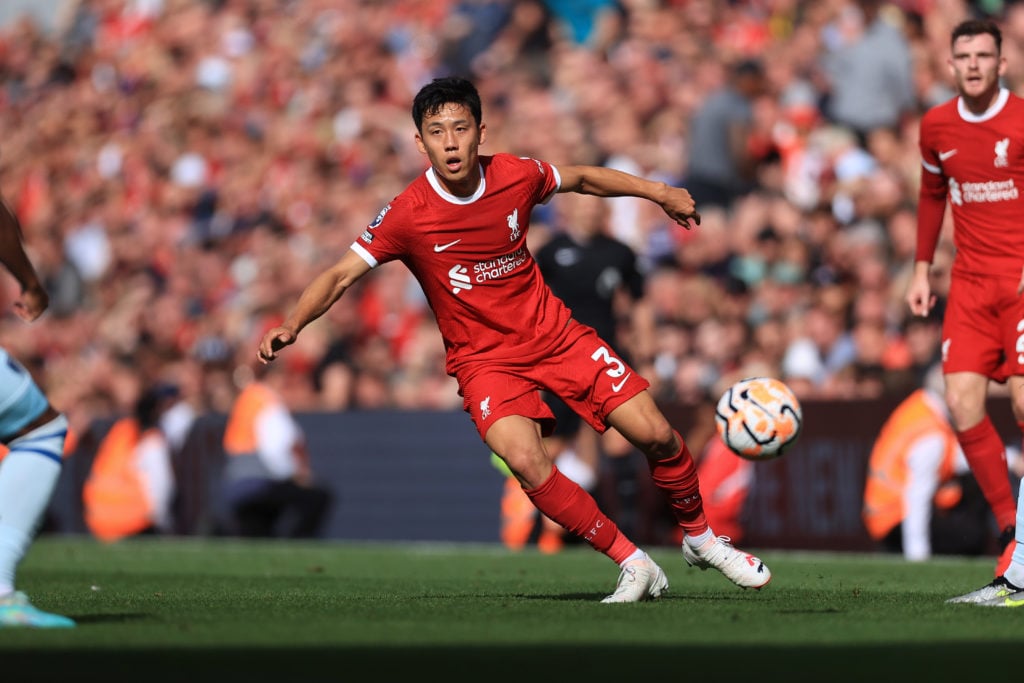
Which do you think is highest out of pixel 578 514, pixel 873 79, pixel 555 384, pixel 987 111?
pixel 873 79

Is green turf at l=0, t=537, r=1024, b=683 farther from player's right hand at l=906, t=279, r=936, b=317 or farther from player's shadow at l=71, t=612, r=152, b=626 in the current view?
player's right hand at l=906, t=279, r=936, b=317

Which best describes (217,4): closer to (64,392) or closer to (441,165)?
(64,392)

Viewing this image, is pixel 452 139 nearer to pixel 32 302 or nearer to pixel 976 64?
pixel 32 302

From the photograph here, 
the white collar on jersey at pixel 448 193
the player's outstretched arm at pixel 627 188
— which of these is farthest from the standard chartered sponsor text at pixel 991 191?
the white collar on jersey at pixel 448 193

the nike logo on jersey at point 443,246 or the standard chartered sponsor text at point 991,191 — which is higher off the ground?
the standard chartered sponsor text at point 991,191

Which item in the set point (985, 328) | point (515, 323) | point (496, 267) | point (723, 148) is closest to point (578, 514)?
point (515, 323)

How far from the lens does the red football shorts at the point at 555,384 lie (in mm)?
8617

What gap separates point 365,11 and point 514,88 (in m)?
4.40

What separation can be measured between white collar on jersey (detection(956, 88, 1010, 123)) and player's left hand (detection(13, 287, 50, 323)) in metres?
4.88

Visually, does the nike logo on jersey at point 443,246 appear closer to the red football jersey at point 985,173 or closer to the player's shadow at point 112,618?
the player's shadow at point 112,618

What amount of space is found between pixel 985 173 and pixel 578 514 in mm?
2921

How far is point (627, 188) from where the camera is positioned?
29.3 feet

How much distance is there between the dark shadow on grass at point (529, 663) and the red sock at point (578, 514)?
1.98m

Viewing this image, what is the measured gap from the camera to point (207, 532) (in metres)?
18.3
